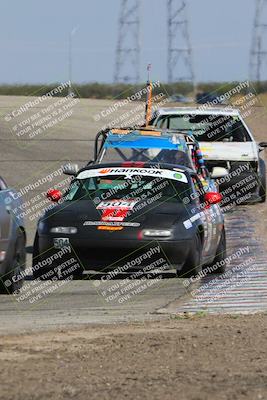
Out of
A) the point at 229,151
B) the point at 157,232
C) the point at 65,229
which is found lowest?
the point at 229,151

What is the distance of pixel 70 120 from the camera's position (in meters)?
41.4

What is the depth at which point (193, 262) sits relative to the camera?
12.7 m

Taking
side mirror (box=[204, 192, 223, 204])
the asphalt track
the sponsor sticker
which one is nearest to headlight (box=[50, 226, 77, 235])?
the asphalt track

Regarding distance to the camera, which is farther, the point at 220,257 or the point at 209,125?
the point at 209,125

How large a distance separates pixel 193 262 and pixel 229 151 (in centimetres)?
889

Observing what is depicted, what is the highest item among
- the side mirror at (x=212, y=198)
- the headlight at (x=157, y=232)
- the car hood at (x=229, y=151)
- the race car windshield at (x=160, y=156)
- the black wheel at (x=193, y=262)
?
the headlight at (x=157, y=232)

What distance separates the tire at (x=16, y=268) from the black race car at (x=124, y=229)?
2.89 ft

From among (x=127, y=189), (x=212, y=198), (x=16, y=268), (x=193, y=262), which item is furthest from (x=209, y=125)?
(x=16, y=268)

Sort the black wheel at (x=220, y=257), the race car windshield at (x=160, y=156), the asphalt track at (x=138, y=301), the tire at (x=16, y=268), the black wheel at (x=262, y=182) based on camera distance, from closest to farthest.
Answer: the asphalt track at (x=138, y=301)
the tire at (x=16, y=268)
the black wheel at (x=220, y=257)
the race car windshield at (x=160, y=156)
the black wheel at (x=262, y=182)

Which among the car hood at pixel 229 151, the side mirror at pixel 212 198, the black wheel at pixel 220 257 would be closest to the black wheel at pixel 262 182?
the car hood at pixel 229 151

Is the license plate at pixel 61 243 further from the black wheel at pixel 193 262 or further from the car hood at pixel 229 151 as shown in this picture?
the car hood at pixel 229 151

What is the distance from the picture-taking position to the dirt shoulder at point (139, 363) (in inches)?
255

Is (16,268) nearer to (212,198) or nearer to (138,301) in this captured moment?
(138,301)

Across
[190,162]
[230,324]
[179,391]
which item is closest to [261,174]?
[190,162]
